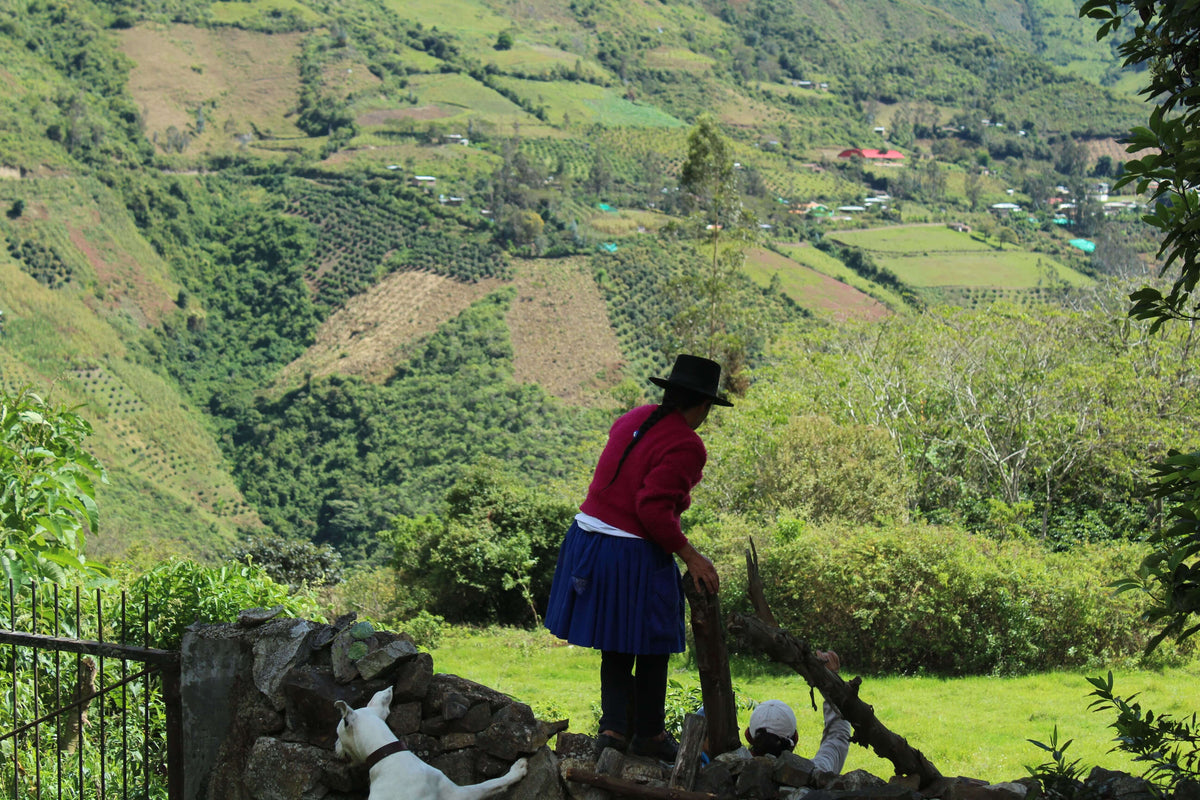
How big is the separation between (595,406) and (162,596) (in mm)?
51065

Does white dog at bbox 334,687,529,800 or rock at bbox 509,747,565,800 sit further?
rock at bbox 509,747,565,800

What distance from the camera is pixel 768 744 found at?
12.1ft

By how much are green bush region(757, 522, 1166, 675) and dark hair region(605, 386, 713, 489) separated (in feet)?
25.5

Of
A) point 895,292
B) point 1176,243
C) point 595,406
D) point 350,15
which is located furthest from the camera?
point 350,15

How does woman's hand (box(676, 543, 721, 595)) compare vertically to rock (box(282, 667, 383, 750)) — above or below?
above

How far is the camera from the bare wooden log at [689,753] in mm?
3221

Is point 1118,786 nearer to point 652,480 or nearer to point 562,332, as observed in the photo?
point 652,480

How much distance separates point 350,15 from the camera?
11594 centimetres

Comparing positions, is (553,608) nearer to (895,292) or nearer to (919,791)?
(919,791)

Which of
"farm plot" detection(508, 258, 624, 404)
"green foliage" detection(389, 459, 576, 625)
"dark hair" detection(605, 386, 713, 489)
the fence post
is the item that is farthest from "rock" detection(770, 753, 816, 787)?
"farm plot" detection(508, 258, 624, 404)

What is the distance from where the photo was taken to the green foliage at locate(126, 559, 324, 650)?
17.7ft

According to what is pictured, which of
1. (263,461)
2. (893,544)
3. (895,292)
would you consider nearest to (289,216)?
(263,461)

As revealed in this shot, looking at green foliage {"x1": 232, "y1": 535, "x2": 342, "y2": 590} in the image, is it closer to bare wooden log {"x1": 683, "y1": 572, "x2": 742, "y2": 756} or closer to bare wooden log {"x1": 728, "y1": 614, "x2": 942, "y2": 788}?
bare wooden log {"x1": 683, "y1": 572, "x2": 742, "y2": 756}

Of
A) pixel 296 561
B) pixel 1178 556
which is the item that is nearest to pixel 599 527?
pixel 1178 556
